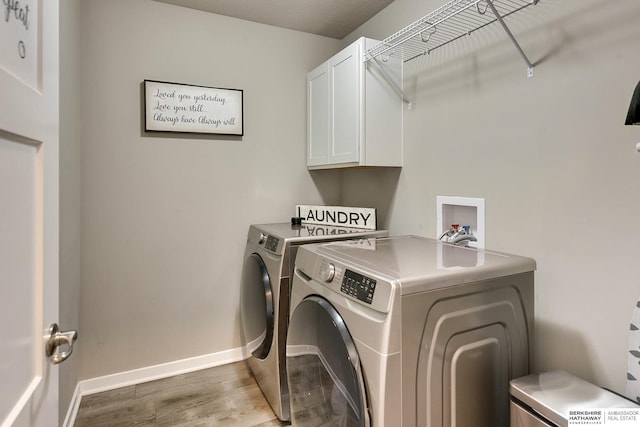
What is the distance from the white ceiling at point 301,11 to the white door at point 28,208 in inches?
62.5

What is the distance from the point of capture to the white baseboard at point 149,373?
6.68 feet

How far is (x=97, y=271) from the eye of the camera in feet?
6.82

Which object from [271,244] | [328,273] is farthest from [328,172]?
[328,273]

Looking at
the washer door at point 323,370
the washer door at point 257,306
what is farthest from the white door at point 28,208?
the washer door at point 257,306

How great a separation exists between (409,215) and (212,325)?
1543 millimetres

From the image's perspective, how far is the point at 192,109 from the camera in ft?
7.35

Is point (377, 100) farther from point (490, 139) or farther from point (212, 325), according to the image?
point (212, 325)

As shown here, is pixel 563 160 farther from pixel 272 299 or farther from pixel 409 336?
pixel 272 299

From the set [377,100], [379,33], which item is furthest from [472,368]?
[379,33]

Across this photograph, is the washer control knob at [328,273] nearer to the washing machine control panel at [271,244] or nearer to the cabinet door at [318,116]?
the washing machine control panel at [271,244]

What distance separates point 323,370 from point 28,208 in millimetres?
975

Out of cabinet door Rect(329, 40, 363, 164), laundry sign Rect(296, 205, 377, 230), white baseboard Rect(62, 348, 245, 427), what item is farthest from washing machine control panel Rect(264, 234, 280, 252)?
white baseboard Rect(62, 348, 245, 427)

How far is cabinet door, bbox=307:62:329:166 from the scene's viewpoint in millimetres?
2344

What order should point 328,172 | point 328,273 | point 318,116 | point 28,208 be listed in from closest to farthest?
point 28,208 → point 328,273 → point 318,116 → point 328,172
